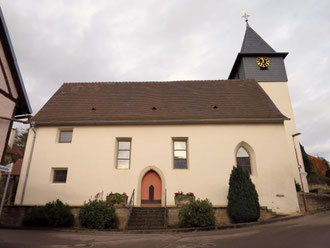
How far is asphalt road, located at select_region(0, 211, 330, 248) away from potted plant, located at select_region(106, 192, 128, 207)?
2171mm

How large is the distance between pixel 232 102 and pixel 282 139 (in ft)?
13.5

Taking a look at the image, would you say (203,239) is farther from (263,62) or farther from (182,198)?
(263,62)

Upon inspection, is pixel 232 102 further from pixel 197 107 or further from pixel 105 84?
pixel 105 84

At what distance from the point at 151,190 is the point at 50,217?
531 centimetres

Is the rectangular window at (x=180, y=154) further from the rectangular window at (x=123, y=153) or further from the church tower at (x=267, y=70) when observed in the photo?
the church tower at (x=267, y=70)

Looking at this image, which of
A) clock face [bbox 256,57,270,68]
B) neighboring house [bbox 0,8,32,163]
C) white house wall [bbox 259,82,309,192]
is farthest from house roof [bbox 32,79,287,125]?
neighboring house [bbox 0,8,32,163]

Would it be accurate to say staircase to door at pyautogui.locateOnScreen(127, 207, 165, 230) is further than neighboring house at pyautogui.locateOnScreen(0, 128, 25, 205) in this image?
No

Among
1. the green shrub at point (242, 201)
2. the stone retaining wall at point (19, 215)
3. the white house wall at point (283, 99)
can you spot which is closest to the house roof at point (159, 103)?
the white house wall at point (283, 99)

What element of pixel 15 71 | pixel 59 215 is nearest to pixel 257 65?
pixel 15 71

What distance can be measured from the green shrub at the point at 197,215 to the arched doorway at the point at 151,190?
3105 millimetres

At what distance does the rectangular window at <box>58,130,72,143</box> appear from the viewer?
1401 centimetres

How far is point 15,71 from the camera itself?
8.81m

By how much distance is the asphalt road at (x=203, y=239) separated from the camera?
6621 millimetres

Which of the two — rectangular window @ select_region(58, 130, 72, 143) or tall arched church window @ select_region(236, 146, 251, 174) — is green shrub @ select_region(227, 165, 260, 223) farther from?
rectangular window @ select_region(58, 130, 72, 143)
